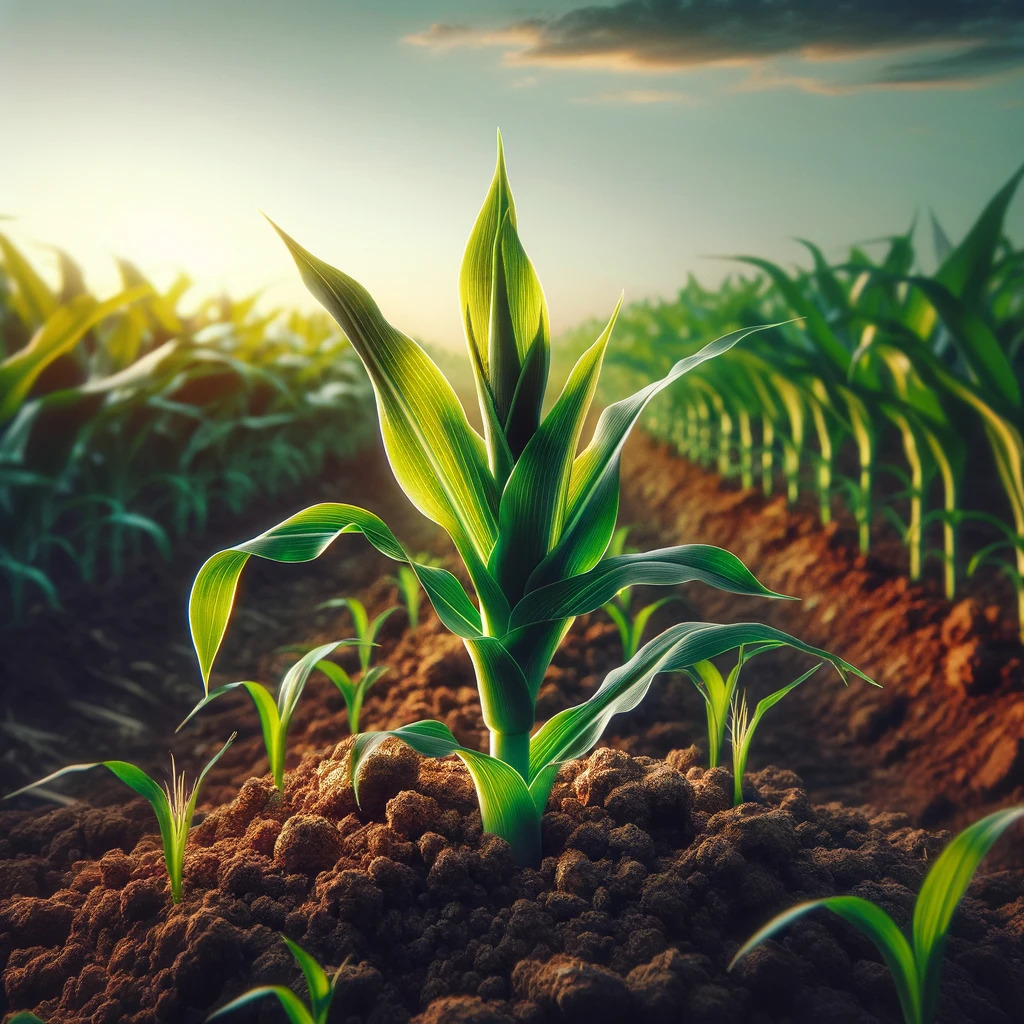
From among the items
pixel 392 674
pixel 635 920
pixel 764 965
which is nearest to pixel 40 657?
pixel 392 674

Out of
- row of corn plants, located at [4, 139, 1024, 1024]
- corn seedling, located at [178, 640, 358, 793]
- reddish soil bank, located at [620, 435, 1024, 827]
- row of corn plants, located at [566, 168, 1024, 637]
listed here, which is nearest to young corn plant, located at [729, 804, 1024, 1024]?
row of corn plants, located at [4, 139, 1024, 1024]

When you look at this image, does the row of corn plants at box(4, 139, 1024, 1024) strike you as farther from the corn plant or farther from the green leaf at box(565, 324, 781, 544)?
the corn plant

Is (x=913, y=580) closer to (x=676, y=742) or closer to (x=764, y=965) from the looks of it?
(x=676, y=742)

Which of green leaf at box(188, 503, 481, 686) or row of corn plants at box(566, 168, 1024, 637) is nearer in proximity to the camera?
green leaf at box(188, 503, 481, 686)

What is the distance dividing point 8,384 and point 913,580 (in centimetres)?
203

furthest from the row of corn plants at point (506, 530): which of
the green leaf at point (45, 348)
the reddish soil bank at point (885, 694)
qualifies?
the green leaf at point (45, 348)

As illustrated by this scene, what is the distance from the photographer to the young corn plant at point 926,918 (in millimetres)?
520

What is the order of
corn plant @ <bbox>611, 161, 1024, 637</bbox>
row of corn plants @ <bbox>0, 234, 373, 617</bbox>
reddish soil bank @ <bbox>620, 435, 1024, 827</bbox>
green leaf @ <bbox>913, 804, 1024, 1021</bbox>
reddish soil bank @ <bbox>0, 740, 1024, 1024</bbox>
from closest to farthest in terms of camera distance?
green leaf @ <bbox>913, 804, 1024, 1021</bbox> < reddish soil bank @ <bbox>0, 740, 1024, 1024</bbox> < reddish soil bank @ <bbox>620, 435, 1024, 827</bbox> < corn plant @ <bbox>611, 161, 1024, 637</bbox> < row of corn plants @ <bbox>0, 234, 373, 617</bbox>

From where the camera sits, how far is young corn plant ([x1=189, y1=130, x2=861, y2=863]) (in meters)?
0.73

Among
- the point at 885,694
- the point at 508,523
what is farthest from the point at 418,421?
the point at 885,694

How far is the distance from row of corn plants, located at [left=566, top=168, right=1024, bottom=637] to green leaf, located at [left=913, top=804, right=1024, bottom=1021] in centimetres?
110

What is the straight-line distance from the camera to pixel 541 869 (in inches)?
31.0

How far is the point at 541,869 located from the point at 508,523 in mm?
340

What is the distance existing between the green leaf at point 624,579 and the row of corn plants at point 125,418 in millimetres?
1424
